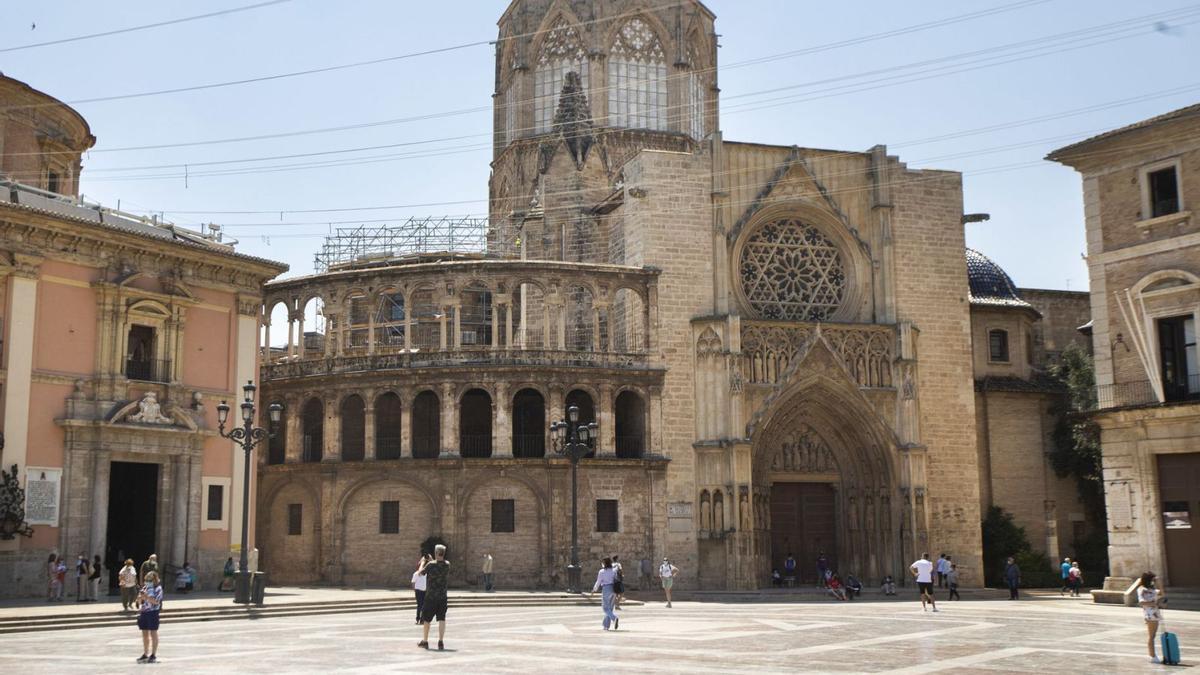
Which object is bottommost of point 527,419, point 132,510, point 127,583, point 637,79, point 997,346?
point 127,583

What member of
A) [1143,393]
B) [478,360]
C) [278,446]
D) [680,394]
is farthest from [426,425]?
[1143,393]

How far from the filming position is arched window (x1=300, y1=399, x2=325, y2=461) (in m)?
42.5

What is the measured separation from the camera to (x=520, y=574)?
38.8 metres

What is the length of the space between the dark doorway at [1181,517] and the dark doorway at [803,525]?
12547 mm

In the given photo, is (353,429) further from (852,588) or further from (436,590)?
(436,590)

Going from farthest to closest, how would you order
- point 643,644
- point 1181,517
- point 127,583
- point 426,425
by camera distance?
point 426,425, point 1181,517, point 127,583, point 643,644

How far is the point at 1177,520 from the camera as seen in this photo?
31.9 metres

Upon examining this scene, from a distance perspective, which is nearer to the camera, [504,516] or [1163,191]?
[1163,191]

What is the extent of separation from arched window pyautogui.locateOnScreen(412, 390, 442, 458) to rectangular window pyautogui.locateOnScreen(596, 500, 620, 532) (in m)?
5.57

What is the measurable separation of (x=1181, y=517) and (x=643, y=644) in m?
17.8

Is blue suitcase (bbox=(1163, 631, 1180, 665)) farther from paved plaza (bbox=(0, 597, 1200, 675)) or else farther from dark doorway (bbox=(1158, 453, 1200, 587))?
dark doorway (bbox=(1158, 453, 1200, 587))

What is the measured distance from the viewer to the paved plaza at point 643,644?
17.2m

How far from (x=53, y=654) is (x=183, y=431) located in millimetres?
14304

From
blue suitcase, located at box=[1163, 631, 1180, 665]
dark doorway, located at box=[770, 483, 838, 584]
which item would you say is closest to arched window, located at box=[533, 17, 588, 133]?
dark doorway, located at box=[770, 483, 838, 584]
